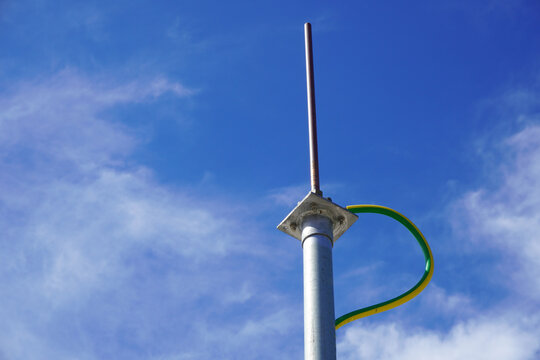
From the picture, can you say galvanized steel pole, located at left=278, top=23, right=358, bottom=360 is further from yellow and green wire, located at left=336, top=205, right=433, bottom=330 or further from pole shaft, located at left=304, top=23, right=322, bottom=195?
yellow and green wire, located at left=336, top=205, right=433, bottom=330

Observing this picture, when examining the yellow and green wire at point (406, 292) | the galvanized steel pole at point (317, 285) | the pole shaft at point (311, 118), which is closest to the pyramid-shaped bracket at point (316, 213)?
the galvanized steel pole at point (317, 285)

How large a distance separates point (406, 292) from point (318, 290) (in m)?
3.20

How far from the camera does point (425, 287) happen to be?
1329cm

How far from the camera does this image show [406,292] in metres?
13.1

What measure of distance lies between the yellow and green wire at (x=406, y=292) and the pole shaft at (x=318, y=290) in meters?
1.33

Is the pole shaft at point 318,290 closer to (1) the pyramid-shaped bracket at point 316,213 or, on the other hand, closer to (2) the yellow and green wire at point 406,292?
(1) the pyramid-shaped bracket at point 316,213

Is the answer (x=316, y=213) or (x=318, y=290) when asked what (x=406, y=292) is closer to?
(x=316, y=213)

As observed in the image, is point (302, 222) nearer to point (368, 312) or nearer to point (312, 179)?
point (312, 179)

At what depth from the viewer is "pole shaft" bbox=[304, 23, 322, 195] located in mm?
12469

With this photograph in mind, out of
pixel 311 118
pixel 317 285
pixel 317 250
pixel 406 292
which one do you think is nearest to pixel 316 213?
pixel 317 250

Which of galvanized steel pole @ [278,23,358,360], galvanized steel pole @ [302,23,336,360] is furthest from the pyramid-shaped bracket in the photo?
galvanized steel pole @ [302,23,336,360]

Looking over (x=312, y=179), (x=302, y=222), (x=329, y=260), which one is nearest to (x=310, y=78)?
(x=312, y=179)

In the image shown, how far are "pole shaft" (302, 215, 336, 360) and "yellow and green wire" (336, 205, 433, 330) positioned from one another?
1334 mm

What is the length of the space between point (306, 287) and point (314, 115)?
4194 mm
